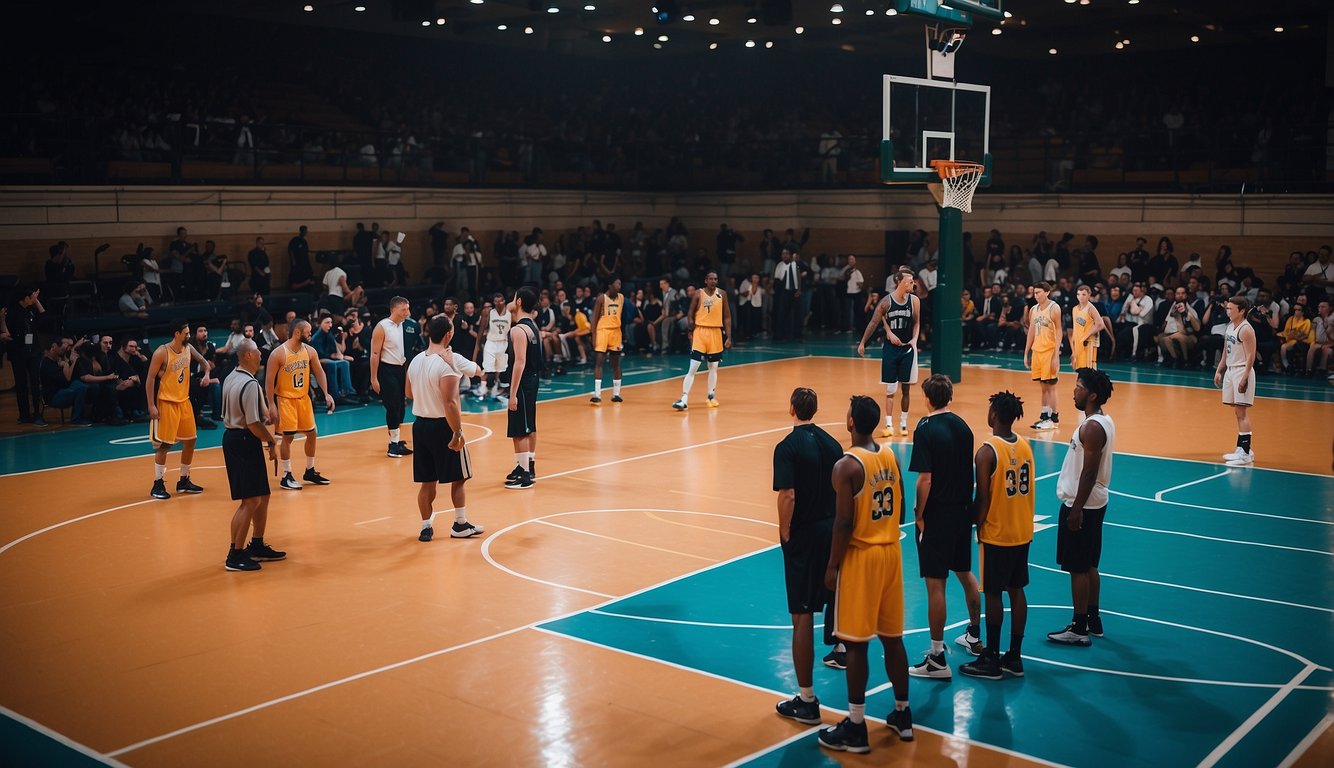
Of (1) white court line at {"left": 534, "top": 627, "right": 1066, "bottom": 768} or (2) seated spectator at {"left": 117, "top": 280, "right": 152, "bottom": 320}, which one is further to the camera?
(2) seated spectator at {"left": 117, "top": 280, "right": 152, "bottom": 320}

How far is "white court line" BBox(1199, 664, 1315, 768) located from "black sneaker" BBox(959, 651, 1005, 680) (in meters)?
1.44

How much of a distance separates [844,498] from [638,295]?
2028cm

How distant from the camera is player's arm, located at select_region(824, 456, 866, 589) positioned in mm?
6691

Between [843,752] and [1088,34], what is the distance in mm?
30325

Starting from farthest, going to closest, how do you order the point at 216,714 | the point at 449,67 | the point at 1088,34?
the point at 449,67 → the point at 1088,34 → the point at 216,714

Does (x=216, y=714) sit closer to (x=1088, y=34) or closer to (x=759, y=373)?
(x=759, y=373)

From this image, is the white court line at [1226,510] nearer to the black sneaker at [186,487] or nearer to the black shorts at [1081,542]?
the black shorts at [1081,542]

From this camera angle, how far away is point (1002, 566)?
7840mm

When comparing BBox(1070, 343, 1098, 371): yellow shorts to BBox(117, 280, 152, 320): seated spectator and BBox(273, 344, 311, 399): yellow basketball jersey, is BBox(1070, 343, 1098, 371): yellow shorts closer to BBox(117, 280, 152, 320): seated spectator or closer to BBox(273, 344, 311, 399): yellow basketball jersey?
BBox(273, 344, 311, 399): yellow basketball jersey

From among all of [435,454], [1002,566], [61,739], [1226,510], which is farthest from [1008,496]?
[1226,510]

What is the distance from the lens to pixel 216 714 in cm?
738

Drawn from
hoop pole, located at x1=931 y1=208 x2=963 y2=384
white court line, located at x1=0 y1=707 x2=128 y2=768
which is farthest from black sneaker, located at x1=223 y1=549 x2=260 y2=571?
hoop pole, located at x1=931 y1=208 x2=963 y2=384

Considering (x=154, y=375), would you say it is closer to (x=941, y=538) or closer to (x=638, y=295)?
(x=941, y=538)

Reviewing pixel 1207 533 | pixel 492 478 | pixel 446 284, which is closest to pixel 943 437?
pixel 1207 533
